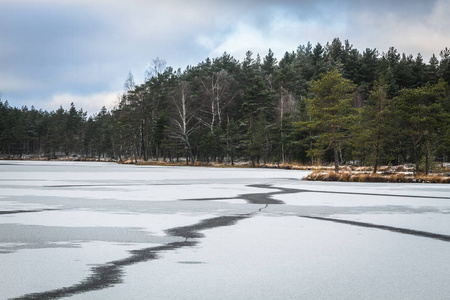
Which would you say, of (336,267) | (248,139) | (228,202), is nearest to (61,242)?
(336,267)

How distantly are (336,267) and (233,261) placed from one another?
4.30 ft

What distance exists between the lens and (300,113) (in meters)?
48.0

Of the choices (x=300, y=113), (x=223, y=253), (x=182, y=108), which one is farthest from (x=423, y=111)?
(x=182, y=108)

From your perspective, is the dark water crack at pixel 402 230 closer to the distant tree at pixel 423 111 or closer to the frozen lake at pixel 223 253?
the frozen lake at pixel 223 253

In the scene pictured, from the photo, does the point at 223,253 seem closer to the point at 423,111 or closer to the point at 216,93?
the point at 423,111

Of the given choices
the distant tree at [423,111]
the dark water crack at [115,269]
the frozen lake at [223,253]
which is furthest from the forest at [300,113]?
the dark water crack at [115,269]

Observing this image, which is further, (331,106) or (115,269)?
(331,106)

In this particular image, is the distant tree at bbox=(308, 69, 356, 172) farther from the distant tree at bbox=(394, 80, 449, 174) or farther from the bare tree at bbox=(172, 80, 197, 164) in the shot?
the bare tree at bbox=(172, 80, 197, 164)

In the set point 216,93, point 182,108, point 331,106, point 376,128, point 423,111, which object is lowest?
point 376,128

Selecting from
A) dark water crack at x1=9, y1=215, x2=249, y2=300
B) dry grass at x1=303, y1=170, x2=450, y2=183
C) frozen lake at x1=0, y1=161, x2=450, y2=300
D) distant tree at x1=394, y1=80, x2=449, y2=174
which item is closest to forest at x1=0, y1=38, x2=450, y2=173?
distant tree at x1=394, y1=80, x2=449, y2=174

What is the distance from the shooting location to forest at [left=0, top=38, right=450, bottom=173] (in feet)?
98.6

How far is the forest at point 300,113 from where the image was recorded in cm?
3005

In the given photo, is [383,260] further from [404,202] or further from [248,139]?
[248,139]

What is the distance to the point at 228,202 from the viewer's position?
11.4m
